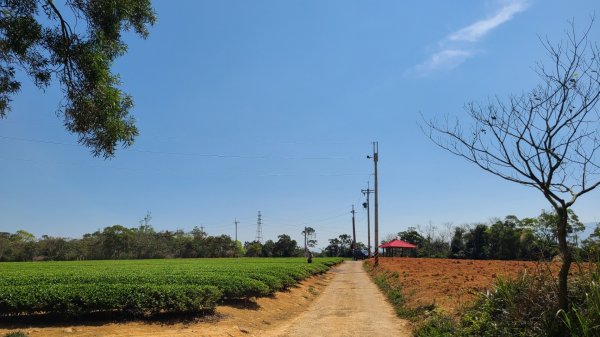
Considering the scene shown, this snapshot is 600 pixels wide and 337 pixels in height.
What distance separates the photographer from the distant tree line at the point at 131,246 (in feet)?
232

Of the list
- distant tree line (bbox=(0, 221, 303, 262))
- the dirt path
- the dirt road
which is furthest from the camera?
distant tree line (bbox=(0, 221, 303, 262))

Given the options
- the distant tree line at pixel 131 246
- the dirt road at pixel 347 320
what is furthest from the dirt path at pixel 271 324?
the distant tree line at pixel 131 246

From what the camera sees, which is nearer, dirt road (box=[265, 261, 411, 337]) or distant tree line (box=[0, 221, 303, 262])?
dirt road (box=[265, 261, 411, 337])

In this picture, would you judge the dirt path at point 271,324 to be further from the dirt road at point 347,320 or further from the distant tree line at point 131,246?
the distant tree line at point 131,246

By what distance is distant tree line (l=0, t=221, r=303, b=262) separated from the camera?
70562 millimetres

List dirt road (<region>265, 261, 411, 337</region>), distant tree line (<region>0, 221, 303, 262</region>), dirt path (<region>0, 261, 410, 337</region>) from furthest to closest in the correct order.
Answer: distant tree line (<region>0, 221, 303, 262</region>)
dirt road (<region>265, 261, 411, 337</region>)
dirt path (<region>0, 261, 410, 337</region>)

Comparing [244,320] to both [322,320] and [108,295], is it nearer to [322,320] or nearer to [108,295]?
[322,320]

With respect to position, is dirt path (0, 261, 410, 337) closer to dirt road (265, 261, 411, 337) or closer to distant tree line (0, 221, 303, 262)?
dirt road (265, 261, 411, 337)

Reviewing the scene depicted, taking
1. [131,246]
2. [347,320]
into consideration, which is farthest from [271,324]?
[131,246]

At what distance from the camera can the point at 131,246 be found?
246 ft

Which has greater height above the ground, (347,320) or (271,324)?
(347,320)

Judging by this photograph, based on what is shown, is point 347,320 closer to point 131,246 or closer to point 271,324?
point 271,324

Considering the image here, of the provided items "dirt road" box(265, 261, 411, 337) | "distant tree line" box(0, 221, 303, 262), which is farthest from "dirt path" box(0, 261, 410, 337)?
"distant tree line" box(0, 221, 303, 262)

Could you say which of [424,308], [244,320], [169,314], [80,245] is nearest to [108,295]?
[169,314]
